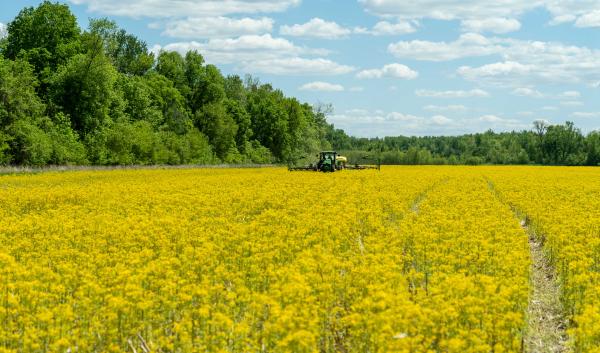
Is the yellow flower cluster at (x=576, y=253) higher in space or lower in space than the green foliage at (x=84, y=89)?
lower

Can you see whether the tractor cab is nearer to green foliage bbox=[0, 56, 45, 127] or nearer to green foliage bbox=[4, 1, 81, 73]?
green foliage bbox=[0, 56, 45, 127]

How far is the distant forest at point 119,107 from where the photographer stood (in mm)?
58250

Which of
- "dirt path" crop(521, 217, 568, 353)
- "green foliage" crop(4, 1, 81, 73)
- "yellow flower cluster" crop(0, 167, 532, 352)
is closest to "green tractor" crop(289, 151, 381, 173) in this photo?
"green foliage" crop(4, 1, 81, 73)

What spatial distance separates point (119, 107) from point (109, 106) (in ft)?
4.24

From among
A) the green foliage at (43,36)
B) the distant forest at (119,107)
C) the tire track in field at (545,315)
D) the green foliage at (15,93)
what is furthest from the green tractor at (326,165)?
the tire track in field at (545,315)

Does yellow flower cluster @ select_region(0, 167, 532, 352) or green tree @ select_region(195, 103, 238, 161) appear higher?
green tree @ select_region(195, 103, 238, 161)

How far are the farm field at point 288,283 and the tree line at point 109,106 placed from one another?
40.9 meters

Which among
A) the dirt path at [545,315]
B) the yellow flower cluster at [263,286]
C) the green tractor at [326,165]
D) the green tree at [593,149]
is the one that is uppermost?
the green tree at [593,149]

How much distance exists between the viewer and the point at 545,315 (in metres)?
11.4

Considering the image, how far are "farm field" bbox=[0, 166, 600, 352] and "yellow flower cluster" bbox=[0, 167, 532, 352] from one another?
0.13 ft

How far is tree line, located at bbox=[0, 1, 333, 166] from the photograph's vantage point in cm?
5754

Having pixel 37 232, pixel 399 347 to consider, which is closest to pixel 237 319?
pixel 399 347

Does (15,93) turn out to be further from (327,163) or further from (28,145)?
(327,163)

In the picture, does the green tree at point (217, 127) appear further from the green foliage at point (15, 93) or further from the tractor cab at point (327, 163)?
the tractor cab at point (327, 163)
